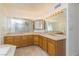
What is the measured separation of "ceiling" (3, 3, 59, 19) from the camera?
1506mm

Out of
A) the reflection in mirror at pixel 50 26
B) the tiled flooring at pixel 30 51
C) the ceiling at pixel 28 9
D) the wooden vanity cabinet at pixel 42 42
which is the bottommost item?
the tiled flooring at pixel 30 51

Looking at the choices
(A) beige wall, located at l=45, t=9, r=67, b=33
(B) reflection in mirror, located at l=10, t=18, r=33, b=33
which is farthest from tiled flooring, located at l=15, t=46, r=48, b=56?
(A) beige wall, located at l=45, t=9, r=67, b=33

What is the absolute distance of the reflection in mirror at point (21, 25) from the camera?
1556 mm

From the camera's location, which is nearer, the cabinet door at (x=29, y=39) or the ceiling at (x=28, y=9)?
the ceiling at (x=28, y=9)

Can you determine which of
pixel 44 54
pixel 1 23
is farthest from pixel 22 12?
pixel 44 54

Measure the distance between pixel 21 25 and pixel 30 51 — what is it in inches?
16.0

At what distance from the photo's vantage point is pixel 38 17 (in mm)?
1589

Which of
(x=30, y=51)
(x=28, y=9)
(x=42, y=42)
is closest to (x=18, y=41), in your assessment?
(x=30, y=51)

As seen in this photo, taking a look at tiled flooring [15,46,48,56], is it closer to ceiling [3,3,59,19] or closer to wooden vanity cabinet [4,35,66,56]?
wooden vanity cabinet [4,35,66,56]

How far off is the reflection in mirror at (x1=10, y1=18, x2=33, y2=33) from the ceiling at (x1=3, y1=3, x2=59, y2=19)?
0.08 metres

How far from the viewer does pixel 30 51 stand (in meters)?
1.55

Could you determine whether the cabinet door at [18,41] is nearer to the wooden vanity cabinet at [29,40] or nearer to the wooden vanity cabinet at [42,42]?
the wooden vanity cabinet at [42,42]

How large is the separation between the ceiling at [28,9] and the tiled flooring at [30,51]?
0.47m

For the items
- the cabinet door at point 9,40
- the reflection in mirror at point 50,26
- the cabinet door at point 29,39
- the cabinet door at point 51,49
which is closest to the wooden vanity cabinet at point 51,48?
the cabinet door at point 51,49
